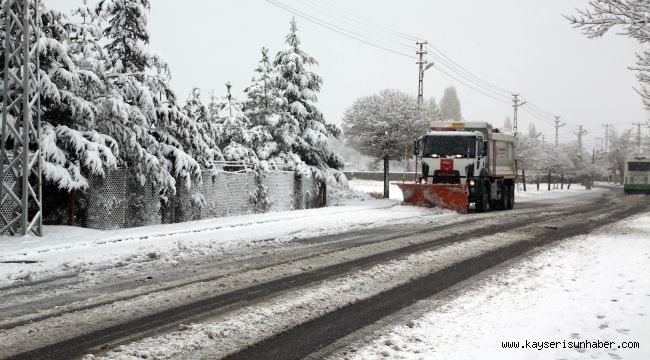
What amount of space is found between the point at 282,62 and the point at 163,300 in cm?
2064

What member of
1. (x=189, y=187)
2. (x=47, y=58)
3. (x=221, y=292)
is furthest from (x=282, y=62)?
(x=221, y=292)

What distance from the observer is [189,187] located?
17.4 meters

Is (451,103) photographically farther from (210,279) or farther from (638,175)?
(210,279)

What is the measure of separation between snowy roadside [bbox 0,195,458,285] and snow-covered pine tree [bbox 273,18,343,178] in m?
6.82

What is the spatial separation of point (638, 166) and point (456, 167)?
37.4 m

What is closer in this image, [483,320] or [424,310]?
[483,320]

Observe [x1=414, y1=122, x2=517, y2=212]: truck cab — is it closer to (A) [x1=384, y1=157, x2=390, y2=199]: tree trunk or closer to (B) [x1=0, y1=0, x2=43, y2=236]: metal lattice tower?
(A) [x1=384, y1=157, x2=390, y2=199]: tree trunk

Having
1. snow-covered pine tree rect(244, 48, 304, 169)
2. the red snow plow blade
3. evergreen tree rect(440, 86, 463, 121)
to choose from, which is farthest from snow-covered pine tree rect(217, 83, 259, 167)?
evergreen tree rect(440, 86, 463, 121)

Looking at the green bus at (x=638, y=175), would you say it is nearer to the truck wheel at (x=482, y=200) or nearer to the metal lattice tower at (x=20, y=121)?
the truck wheel at (x=482, y=200)

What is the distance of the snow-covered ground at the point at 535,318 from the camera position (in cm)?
506

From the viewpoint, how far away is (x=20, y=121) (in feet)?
42.2

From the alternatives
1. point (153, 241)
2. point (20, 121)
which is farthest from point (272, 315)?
point (20, 121)

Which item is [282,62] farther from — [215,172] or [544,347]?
[544,347]

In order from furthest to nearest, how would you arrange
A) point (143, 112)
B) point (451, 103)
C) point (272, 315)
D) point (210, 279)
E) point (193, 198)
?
point (451, 103)
point (193, 198)
point (143, 112)
point (210, 279)
point (272, 315)
